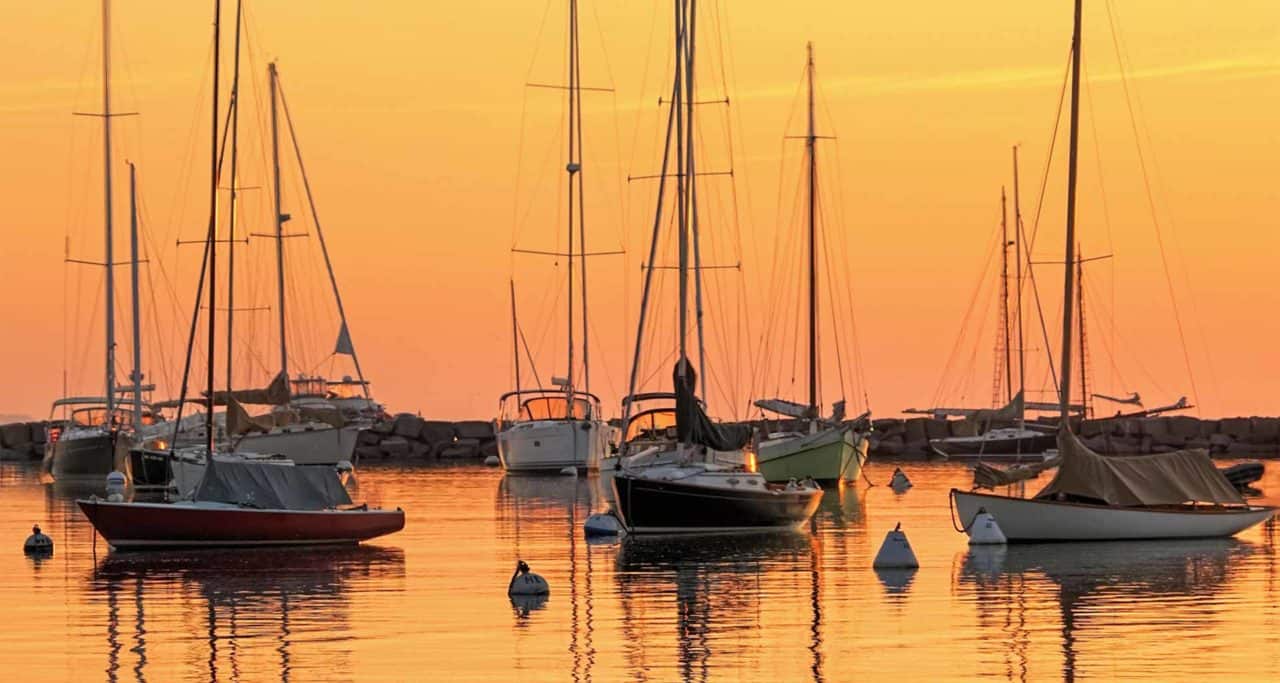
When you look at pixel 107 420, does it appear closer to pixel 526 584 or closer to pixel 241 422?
pixel 241 422

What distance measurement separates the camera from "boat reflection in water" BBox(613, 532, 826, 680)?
2641 centimetres

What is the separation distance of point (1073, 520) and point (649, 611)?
1344cm

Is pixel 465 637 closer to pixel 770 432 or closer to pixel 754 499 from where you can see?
pixel 754 499

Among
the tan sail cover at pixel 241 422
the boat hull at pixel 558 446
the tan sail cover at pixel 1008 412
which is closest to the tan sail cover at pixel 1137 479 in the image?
the boat hull at pixel 558 446

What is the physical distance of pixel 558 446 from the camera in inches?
3243

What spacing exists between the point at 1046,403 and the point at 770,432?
35425 millimetres

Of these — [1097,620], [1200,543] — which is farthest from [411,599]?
[1200,543]

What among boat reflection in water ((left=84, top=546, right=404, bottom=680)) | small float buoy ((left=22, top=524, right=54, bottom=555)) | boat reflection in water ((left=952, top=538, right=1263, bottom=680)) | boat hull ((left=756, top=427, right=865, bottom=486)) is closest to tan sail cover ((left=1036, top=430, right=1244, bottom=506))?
boat reflection in water ((left=952, top=538, right=1263, bottom=680))

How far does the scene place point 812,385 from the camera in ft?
233

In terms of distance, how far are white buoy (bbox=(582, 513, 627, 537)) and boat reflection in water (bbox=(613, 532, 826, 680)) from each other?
2.38ft

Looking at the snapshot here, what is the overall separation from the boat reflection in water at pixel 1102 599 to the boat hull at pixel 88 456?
146 feet

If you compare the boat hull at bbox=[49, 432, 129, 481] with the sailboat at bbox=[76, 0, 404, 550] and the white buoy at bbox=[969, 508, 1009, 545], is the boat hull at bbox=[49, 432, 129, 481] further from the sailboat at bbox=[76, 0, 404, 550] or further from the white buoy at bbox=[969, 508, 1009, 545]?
the white buoy at bbox=[969, 508, 1009, 545]

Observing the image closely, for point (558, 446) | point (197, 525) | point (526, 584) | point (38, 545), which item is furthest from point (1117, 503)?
point (558, 446)

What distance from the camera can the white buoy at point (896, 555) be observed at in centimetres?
3875
